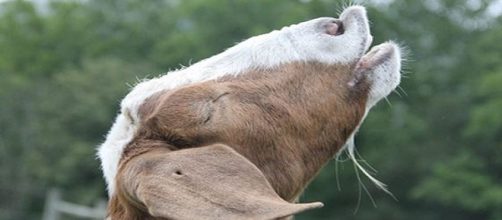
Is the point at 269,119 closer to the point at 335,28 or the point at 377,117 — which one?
the point at 335,28

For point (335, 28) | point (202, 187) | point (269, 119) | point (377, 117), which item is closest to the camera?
point (202, 187)

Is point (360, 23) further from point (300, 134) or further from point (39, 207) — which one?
point (39, 207)

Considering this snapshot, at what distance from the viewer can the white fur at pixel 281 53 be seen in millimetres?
5246

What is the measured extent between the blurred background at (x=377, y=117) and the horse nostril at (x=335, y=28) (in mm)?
42789

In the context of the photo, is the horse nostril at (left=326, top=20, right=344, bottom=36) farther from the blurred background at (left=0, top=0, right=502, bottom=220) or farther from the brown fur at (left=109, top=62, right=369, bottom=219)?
the blurred background at (left=0, top=0, right=502, bottom=220)

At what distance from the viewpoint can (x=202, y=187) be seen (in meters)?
4.31

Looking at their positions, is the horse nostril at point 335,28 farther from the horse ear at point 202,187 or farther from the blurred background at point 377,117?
the blurred background at point 377,117

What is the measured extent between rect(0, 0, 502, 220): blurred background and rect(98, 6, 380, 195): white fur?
4278 centimetres

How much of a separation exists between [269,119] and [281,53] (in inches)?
14.6

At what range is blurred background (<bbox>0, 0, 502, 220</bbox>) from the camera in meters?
52.4

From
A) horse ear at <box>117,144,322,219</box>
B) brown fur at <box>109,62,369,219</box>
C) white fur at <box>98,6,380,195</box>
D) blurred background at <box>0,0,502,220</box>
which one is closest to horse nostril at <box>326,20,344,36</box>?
white fur at <box>98,6,380,195</box>

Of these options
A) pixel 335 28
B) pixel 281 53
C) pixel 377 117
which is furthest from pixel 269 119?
pixel 377 117

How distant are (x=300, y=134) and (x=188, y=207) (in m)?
1.21

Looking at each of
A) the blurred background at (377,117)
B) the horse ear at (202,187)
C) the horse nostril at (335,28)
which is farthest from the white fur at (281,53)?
the blurred background at (377,117)
